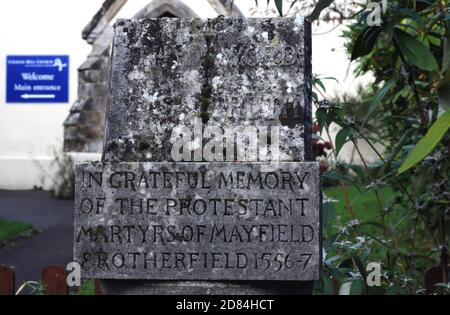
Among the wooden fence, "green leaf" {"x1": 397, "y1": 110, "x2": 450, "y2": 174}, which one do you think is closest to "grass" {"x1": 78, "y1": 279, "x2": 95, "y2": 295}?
the wooden fence

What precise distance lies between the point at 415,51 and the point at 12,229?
7.24m

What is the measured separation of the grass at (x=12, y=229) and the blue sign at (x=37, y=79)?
13.6 feet

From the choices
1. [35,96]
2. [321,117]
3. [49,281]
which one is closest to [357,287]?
[321,117]

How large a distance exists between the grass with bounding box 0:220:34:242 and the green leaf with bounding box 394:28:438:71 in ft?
21.7

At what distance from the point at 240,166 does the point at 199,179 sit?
14 centimetres

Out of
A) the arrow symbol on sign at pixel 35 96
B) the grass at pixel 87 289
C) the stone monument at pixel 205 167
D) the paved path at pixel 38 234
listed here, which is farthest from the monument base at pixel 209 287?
the arrow symbol on sign at pixel 35 96

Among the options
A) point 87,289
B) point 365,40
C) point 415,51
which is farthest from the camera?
point 87,289

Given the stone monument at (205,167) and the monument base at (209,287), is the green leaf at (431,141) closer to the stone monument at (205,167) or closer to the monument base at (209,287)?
the stone monument at (205,167)

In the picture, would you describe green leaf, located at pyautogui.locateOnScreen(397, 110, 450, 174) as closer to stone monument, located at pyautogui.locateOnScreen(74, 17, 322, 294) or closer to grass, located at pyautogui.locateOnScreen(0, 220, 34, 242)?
stone monument, located at pyautogui.locateOnScreen(74, 17, 322, 294)

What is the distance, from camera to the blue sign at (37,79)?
13.2 meters

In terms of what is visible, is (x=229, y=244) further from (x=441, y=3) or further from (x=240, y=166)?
(x=441, y=3)

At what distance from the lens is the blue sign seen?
13.2 meters

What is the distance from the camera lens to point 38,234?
30.1 ft

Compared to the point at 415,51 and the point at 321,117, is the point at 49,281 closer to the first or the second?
the point at 321,117
